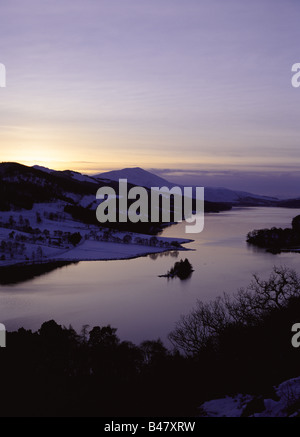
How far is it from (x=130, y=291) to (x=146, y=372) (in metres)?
19.2

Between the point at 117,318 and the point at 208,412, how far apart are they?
17.6 meters

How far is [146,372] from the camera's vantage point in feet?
31.4

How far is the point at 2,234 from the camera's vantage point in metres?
52.4

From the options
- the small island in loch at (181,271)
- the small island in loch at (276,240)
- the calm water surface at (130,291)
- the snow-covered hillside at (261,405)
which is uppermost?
the snow-covered hillside at (261,405)

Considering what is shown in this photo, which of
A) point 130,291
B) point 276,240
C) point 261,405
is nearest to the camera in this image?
point 261,405

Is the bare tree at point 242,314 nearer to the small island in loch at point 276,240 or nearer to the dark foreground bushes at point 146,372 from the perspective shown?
the dark foreground bushes at point 146,372

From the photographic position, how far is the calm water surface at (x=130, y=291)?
2123 centimetres

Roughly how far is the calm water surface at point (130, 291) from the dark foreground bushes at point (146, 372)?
587 cm

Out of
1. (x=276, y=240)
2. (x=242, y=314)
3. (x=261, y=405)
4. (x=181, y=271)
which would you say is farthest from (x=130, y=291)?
(x=276, y=240)

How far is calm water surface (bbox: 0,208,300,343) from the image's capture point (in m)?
21.2

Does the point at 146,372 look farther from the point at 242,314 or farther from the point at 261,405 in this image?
the point at 261,405

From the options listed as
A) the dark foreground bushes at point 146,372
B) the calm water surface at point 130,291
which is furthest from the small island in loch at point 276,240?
the dark foreground bushes at point 146,372

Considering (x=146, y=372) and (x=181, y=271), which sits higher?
(x=146, y=372)
